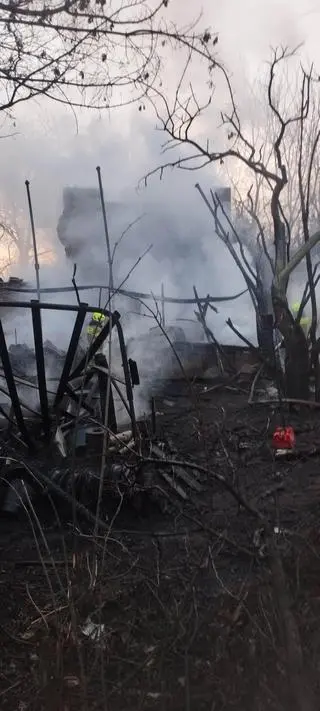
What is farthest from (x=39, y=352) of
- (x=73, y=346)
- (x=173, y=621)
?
(x=173, y=621)

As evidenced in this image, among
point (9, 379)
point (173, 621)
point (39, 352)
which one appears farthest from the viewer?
point (39, 352)

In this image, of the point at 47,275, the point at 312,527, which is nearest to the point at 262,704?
the point at 312,527

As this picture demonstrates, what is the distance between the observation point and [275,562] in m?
2.13

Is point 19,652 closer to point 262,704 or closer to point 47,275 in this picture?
point 262,704

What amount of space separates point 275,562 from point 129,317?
11.0 metres

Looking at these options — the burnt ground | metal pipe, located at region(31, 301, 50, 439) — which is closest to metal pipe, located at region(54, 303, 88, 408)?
metal pipe, located at region(31, 301, 50, 439)

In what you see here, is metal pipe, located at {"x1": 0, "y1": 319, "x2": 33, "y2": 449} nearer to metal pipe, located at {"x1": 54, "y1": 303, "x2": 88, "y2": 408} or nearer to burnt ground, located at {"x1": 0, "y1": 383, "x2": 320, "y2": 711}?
metal pipe, located at {"x1": 54, "y1": 303, "x2": 88, "y2": 408}

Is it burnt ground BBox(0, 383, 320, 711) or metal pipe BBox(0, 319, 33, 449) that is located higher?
metal pipe BBox(0, 319, 33, 449)

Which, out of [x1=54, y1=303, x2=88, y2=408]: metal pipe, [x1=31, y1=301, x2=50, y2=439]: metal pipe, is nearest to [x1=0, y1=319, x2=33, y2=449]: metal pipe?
[x1=31, y1=301, x2=50, y2=439]: metal pipe

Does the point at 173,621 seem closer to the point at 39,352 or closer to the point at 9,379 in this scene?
the point at 9,379

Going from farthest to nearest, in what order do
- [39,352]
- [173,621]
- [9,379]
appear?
[39,352]
[9,379]
[173,621]

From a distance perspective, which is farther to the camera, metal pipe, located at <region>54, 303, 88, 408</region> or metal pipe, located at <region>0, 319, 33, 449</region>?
metal pipe, located at <region>54, 303, 88, 408</region>

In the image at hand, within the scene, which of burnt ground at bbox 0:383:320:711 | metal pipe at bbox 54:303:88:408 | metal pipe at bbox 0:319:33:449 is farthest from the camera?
metal pipe at bbox 54:303:88:408

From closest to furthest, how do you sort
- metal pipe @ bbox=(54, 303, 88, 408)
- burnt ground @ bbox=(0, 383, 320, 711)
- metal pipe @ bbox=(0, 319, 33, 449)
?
burnt ground @ bbox=(0, 383, 320, 711)
metal pipe @ bbox=(0, 319, 33, 449)
metal pipe @ bbox=(54, 303, 88, 408)
